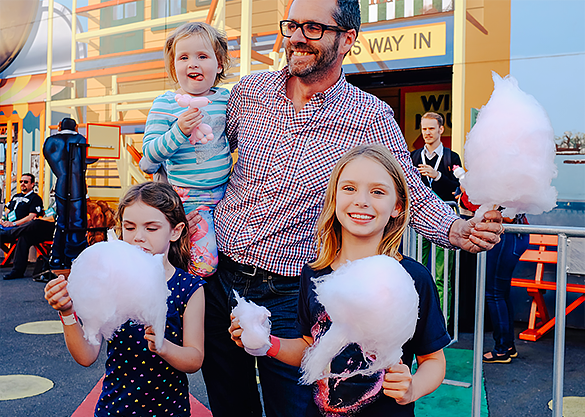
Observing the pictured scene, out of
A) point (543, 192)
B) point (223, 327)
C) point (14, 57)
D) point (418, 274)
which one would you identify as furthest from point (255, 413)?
point (14, 57)

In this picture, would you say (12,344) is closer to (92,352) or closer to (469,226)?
(92,352)

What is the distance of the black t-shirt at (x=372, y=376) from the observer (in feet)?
4.25

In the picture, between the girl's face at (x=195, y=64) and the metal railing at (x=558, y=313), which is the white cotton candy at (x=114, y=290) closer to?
the girl's face at (x=195, y=64)

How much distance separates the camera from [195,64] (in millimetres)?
1860

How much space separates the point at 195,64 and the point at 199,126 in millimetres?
281

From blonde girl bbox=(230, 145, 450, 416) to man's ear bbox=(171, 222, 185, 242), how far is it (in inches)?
19.1

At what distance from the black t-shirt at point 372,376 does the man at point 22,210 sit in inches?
277

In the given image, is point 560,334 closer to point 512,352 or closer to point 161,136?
point 161,136

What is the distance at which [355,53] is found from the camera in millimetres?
5301

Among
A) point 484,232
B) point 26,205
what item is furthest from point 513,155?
point 26,205

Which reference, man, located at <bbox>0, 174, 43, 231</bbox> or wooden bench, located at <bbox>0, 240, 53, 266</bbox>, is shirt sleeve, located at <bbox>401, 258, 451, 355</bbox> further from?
man, located at <bbox>0, 174, 43, 231</bbox>

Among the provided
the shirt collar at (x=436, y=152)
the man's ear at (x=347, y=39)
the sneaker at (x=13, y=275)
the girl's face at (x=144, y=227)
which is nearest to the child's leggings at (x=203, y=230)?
the girl's face at (x=144, y=227)

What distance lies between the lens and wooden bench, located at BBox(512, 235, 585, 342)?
4.50 m

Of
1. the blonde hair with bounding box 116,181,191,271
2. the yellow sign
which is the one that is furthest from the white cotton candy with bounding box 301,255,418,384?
the yellow sign
